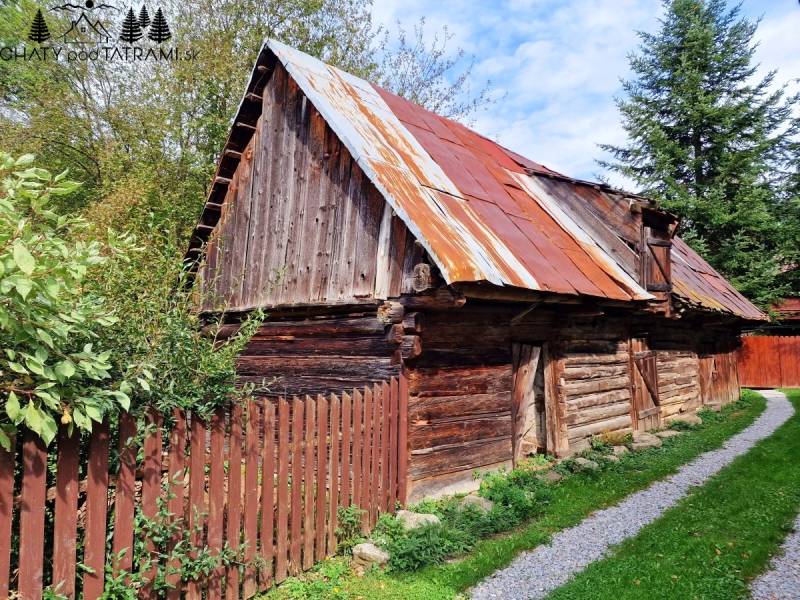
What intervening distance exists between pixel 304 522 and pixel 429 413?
242 cm

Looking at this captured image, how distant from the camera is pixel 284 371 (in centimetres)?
901

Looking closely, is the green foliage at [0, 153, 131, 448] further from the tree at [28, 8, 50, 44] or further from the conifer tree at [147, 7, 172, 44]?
the tree at [28, 8, 50, 44]

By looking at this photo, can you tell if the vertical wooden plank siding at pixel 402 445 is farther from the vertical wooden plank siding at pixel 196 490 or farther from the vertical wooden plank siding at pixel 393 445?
the vertical wooden plank siding at pixel 196 490

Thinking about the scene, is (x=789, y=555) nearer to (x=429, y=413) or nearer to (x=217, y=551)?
(x=429, y=413)

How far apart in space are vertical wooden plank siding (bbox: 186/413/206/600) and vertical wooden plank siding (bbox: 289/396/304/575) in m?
0.99

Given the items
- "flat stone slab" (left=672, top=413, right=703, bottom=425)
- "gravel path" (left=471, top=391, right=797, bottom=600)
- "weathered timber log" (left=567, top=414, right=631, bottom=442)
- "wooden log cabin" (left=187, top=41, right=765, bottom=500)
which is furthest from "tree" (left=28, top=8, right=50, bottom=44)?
"flat stone slab" (left=672, top=413, right=703, bottom=425)

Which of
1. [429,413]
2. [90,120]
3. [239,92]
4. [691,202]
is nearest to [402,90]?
[239,92]

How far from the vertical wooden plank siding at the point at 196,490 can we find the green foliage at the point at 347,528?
1693mm

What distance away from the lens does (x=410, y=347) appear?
677 centimetres

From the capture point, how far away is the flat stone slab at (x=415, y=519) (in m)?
5.79

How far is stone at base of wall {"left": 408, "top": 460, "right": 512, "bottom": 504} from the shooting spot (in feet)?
21.9

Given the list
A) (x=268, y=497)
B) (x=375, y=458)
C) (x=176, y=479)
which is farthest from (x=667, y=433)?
(x=176, y=479)

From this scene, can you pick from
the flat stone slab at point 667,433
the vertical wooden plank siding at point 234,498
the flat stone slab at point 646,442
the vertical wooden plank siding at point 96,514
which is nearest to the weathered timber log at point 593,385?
the flat stone slab at point 646,442

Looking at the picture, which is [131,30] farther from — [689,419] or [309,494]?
[689,419]
